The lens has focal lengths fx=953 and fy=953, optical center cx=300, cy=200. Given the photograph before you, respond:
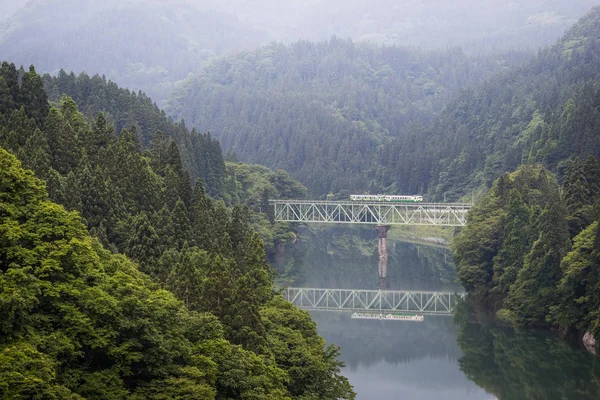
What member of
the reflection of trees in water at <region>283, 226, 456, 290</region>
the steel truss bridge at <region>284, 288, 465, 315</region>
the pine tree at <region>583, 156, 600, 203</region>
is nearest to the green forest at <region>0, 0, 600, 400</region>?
the pine tree at <region>583, 156, 600, 203</region>

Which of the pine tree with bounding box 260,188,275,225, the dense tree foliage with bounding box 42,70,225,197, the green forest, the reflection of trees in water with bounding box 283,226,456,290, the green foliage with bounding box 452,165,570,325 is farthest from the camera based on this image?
the pine tree with bounding box 260,188,275,225

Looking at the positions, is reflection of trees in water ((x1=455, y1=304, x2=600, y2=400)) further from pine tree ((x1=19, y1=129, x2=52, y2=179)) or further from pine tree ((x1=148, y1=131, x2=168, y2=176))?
pine tree ((x1=19, y1=129, x2=52, y2=179))

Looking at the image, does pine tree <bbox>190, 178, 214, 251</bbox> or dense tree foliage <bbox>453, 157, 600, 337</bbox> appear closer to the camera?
pine tree <bbox>190, 178, 214, 251</bbox>

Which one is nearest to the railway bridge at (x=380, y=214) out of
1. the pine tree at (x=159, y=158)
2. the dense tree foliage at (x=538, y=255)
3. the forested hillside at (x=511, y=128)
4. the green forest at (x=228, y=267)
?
the green forest at (x=228, y=267)

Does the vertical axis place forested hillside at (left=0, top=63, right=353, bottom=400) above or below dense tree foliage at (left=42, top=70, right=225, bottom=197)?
below

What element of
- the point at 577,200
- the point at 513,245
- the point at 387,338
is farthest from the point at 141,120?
the point at 577,200

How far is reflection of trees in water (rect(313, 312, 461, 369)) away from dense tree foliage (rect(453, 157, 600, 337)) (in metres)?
4.14

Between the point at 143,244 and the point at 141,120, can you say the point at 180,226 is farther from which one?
the point at 141,120

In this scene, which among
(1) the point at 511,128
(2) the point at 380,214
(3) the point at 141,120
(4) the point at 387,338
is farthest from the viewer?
(1) the point at 511,128

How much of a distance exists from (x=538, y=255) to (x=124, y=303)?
3381 centimetres

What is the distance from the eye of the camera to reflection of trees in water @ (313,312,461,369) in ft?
185

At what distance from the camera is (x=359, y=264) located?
314 ft

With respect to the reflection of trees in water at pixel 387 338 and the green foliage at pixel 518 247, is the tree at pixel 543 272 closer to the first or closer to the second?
the green foliage at pixel 518 247

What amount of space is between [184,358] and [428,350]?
31463 mm
